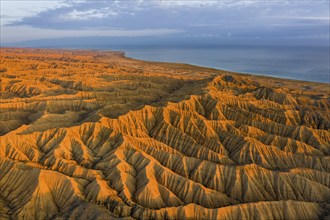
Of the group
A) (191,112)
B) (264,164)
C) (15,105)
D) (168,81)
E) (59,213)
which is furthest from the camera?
(168,81)

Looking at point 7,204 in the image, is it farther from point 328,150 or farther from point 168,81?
Result: point 168,81

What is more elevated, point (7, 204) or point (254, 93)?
point (254, 93)

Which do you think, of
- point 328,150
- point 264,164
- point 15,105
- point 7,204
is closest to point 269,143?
point 264,164

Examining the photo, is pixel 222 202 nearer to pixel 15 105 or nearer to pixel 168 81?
pixel 15 105

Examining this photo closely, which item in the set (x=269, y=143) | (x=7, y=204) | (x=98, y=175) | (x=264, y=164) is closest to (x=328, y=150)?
(x=269, y=143)

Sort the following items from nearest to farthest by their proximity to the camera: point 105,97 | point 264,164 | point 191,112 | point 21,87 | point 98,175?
point 98,175 < point 264,164 < point 191,112 < point 105,97 < point 21,87

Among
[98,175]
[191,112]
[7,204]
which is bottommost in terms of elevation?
[7,204]

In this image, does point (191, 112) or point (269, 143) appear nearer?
point (269, 143)
